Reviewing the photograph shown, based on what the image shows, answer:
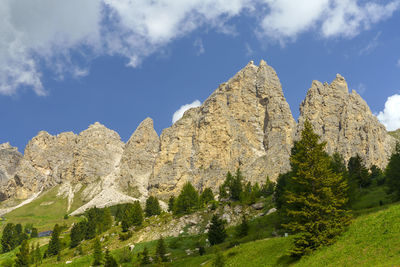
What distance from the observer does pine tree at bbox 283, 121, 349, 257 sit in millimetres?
28109

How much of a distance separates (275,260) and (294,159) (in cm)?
1086

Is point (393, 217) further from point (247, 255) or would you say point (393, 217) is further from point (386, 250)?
point (247, 255)

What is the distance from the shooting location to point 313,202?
96.7 ft

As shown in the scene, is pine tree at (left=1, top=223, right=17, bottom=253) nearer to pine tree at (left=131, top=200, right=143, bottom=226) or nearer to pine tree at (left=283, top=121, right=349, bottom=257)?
pine tree at (left=131, top=200, right=143, bottom=226)

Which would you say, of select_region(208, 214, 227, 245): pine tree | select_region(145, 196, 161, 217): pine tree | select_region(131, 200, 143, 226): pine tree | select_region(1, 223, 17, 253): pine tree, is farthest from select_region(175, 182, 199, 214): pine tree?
select_region(1, 223, 17, 253): pine tree

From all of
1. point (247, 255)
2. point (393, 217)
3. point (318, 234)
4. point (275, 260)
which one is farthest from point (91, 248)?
point (393, 217)

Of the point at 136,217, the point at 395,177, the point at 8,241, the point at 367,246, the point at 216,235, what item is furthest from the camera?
the point at 8,241

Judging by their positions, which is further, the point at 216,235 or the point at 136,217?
the point at 136,217

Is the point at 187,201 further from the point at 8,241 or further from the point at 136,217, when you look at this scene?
the point at 8,241

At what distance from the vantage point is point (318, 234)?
28.2 meters

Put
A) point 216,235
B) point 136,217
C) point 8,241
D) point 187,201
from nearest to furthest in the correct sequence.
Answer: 1. point 216,235
2. point 136,217
3. point 187,201
4. point 8,241

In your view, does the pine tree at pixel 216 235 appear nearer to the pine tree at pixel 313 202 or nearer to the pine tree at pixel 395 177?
the pine tree at pixel 395 177

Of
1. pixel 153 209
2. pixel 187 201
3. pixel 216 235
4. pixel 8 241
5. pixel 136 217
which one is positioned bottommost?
pixel 216 235

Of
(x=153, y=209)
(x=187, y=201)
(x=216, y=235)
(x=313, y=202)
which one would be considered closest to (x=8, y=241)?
(x=153, y=209)
